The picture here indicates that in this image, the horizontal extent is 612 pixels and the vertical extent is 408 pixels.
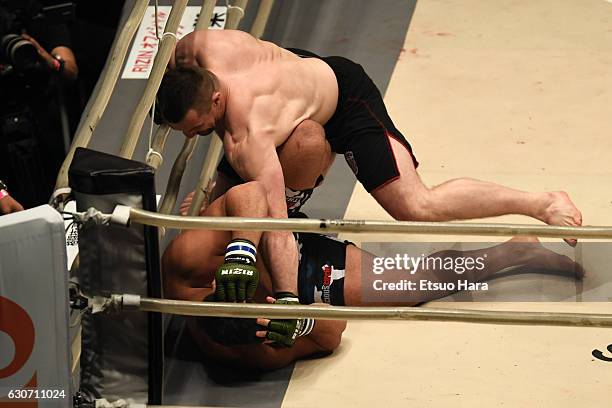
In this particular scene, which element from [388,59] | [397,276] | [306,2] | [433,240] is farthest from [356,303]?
[306,2]

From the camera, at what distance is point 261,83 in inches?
131

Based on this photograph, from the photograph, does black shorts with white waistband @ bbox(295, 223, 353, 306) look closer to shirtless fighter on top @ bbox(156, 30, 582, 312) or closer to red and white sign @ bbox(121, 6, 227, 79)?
shirtless fighter on top @ bbox(156, 30, 582, 312)

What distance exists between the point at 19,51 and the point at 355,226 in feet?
6.41

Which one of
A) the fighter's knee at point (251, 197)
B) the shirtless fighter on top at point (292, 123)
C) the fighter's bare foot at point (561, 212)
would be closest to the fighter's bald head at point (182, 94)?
the shirtless fighter on top at point (292, 123)

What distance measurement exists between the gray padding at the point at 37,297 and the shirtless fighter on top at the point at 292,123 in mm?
858

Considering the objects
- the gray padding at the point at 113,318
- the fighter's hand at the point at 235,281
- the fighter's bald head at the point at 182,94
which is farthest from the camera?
the fighter's bald head at the point at 182,94

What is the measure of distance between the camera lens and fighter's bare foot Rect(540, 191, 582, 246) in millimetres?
1768

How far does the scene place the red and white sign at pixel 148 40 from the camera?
422 centimetres

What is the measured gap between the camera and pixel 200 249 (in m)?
3.06

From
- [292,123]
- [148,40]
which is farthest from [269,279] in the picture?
[148,40]

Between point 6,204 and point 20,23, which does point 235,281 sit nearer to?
point 6,204

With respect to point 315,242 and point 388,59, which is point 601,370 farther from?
point 388,59

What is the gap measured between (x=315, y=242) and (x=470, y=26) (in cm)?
156

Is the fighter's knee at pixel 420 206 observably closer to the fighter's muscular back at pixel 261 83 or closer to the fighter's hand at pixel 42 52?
the fighter's muscular back at pixel 261 83
